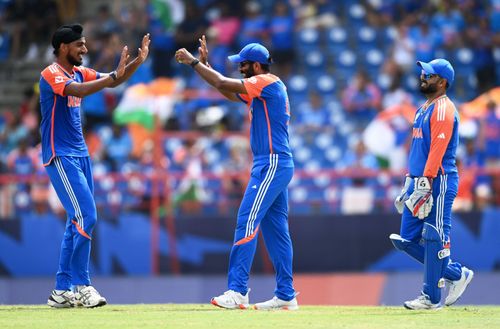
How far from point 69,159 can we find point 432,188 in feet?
10.8

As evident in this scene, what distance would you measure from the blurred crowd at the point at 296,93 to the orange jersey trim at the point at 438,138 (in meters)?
6.97

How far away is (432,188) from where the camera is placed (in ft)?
36.4

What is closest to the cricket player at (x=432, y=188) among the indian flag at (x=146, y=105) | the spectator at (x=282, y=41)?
the indian flag at (x=146, y=105)

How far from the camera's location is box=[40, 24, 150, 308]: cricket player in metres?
11.2

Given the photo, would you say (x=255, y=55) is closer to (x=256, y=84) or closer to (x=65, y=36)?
(x=256, y=84)

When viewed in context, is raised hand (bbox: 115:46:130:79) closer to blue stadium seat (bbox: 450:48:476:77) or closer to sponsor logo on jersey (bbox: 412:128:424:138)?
sponsor logo on jersey (bbox: 412:128:424:138)

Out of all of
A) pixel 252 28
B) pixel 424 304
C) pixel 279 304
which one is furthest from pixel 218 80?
pixel 252 28

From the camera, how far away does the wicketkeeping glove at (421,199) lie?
1104cm

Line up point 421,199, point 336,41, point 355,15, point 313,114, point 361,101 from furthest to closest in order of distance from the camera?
point 355,15
point 336,41
point 361,101
point 313,114
point 421,199

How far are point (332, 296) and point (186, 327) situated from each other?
7.91 meters

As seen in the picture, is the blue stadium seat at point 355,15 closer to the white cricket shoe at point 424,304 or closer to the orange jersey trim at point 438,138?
the orange jersey trim at point 438,138

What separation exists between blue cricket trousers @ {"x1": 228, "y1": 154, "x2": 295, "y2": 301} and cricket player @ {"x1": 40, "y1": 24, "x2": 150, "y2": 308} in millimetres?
1335

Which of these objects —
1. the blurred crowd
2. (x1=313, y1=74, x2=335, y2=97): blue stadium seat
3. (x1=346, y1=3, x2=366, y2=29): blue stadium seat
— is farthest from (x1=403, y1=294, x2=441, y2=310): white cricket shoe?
(x1=346, y1=3, x2=366, y2=29): blue stadium seat

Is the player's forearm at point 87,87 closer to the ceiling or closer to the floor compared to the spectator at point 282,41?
closer to the floor
